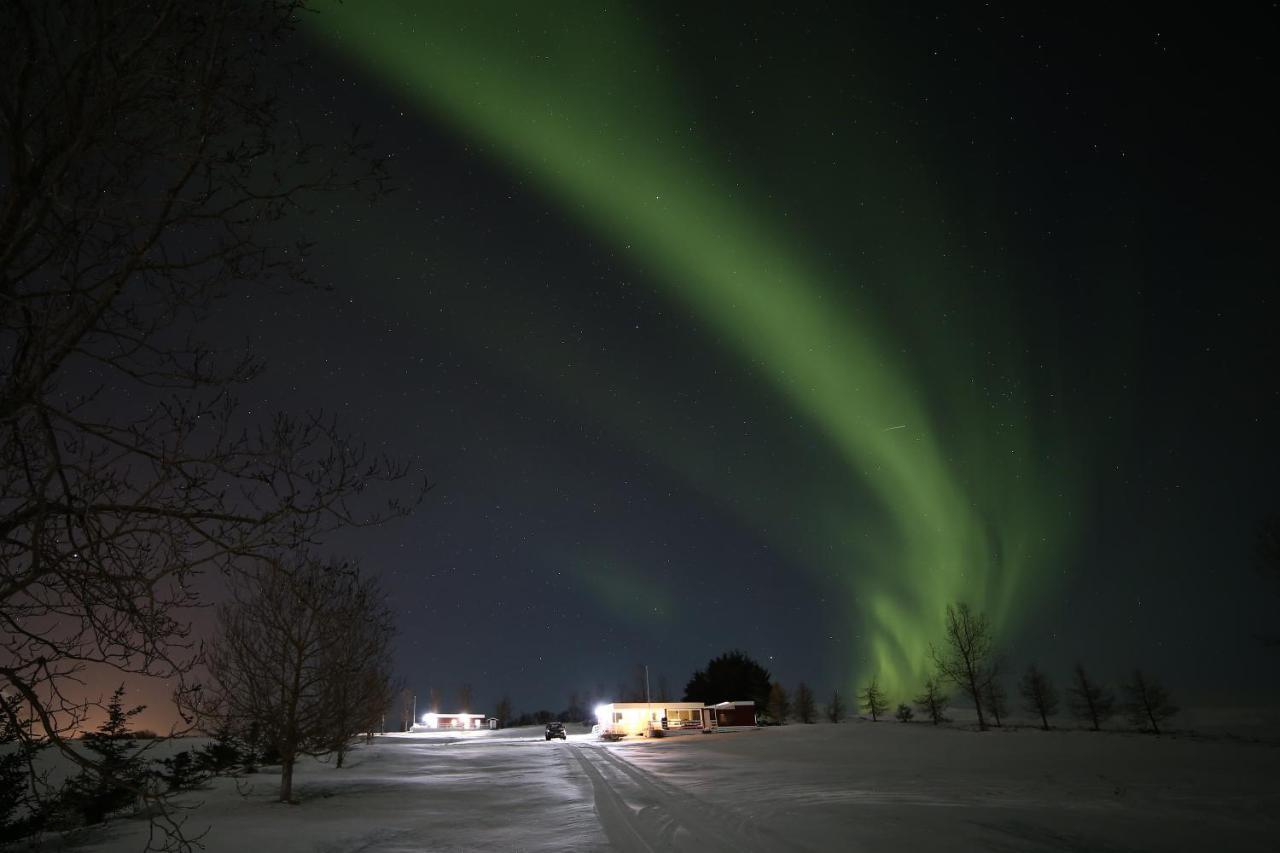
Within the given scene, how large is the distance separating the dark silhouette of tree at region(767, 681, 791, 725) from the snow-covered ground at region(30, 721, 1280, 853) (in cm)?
6515

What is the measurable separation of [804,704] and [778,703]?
13.9ft

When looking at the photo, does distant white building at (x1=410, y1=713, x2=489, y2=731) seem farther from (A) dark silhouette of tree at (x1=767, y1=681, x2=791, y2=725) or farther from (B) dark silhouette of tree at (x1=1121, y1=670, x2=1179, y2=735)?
(B) dark silhouette of tree at (x1=1121, y1=670, x2=1179, y2=735)

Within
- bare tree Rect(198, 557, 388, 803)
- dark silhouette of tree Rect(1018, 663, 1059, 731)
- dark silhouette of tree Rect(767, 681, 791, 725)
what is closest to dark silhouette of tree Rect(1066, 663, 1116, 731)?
dark silhouette of tree Rect(1018, 663, 1059, 731)

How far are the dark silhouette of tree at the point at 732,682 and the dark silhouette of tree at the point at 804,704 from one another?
13.2 metres

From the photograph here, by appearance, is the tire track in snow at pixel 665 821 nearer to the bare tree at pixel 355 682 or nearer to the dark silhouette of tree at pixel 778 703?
the bare tree at pixel 355 682

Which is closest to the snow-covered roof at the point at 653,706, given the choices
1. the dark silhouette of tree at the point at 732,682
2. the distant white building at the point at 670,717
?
the distant white building at the point at 670,717

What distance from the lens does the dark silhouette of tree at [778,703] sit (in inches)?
3465

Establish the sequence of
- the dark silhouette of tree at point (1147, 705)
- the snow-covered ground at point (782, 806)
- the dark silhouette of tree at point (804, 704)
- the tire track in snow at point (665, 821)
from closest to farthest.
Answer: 1. the tire track in snow at point (665, 821)
2. the snow-covered ground at point (782, 806)
3. the dark silhouette of tree at point (1147, 705)
4. the dark silhouette of tree at point (804, 704)

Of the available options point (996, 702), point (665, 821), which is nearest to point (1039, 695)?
point (996, 702)

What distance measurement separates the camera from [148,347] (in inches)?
140

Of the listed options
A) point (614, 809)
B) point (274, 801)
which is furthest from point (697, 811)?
point (274, 801)

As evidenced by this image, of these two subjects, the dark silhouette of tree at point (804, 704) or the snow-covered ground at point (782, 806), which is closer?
the snow-covered ground at point (782, 806)

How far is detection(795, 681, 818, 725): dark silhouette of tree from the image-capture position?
92.4 meters

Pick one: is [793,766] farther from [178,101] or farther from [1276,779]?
[178,101]
